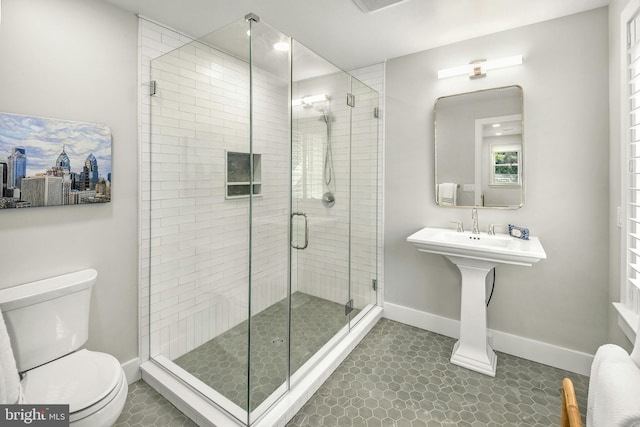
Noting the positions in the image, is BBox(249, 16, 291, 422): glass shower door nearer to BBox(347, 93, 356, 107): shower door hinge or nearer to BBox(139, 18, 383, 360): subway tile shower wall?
BBox(139, 18, 383, 360): subway tile shower wall

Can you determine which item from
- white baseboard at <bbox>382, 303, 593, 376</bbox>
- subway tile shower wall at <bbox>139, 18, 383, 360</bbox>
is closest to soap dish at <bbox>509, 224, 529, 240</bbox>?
white baseboard at <bbox>382, 303, 593, 376</bbox>

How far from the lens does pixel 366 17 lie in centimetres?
211

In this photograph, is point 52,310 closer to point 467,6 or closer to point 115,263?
point 115,263

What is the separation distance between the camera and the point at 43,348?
5.07 feet

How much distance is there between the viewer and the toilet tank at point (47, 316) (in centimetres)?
146

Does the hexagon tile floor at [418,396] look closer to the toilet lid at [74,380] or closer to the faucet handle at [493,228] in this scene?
the toilet lid at [74,380]

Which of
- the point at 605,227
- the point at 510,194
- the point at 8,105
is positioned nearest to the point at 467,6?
the point at 510,194

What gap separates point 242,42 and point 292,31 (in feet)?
2.83

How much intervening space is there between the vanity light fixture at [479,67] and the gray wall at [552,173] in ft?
0.22

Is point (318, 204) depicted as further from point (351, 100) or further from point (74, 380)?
point (74, 380)

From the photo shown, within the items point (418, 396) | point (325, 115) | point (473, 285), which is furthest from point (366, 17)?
point (418, 396)

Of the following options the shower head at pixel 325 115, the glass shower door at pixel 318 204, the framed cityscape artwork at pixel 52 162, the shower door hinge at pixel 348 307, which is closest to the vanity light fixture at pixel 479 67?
the glass shower door at pixel 318 204

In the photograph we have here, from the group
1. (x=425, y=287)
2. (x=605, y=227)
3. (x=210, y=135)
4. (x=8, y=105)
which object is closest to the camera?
(x=8, y=105)

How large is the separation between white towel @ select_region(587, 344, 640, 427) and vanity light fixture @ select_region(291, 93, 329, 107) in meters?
1.78
